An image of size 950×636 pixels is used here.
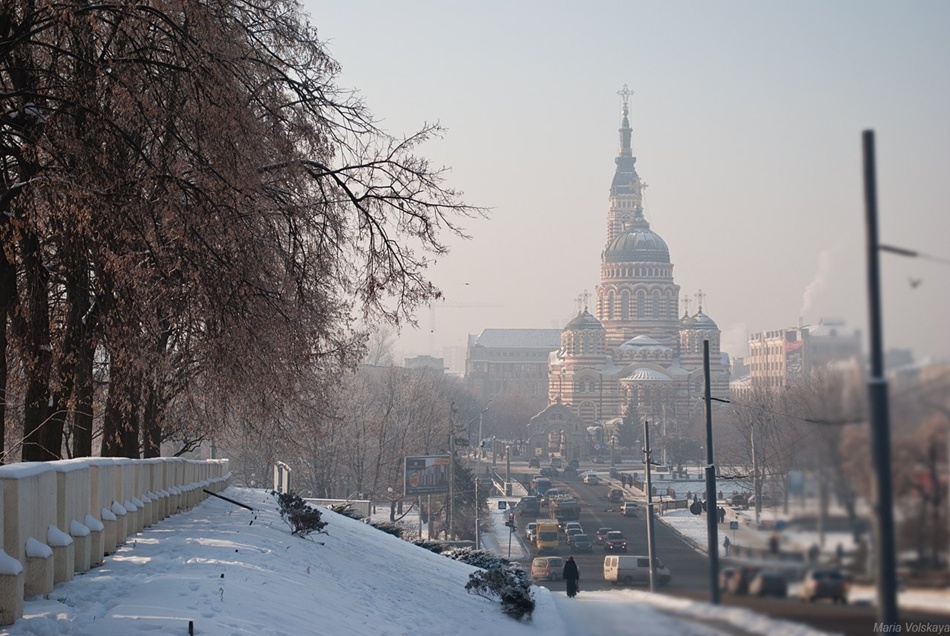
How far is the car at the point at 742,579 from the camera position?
223cm

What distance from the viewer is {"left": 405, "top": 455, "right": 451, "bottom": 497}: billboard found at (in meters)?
53.7

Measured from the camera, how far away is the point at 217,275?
11.7 metres

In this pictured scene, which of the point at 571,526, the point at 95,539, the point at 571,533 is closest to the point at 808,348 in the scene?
the point at 95,539

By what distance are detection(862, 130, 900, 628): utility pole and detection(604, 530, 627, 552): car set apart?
150 ft

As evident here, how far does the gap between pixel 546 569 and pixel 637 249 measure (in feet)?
423

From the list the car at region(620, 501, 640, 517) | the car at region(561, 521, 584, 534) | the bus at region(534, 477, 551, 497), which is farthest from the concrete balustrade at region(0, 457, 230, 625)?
the bus at region(534, 477, 551, 497)

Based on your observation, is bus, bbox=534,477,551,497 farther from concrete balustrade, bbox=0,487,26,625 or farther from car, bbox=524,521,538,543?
concrete balustrade, bbox=0,487,26,625

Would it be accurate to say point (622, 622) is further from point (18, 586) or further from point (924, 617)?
point (18, 586)

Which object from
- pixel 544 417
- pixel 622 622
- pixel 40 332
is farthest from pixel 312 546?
pixel 544 417

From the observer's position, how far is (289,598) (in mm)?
12523

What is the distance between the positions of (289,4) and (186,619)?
901 centimetres

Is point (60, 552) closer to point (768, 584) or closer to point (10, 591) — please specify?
point (10, 591)

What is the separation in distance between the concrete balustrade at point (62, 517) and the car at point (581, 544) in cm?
3430

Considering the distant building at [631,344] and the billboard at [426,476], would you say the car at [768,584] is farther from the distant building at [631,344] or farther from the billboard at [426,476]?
the distant building at [631,344]
